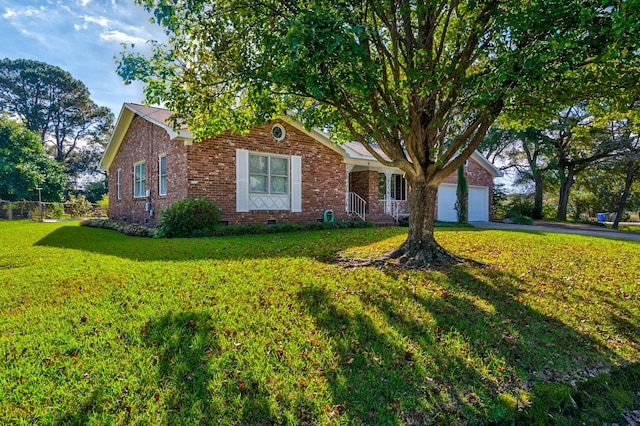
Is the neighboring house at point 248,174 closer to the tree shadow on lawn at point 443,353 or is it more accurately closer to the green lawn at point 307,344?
the green lawn at point 307,344

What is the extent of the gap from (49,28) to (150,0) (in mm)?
7387

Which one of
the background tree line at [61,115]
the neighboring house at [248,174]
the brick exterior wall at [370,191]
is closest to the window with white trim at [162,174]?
the neighboring house at [248,174]

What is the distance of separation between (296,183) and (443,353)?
33.8 ft

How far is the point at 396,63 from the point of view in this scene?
6.58m

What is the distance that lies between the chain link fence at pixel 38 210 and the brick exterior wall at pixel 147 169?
7.47 m

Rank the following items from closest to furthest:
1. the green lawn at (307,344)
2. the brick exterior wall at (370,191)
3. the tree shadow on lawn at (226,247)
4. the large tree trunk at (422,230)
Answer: the green lawn at (307,344), the large tree trunk at (422,230), the tree shadow on lawn at (226,247), the brick exterior wall at (370,191)

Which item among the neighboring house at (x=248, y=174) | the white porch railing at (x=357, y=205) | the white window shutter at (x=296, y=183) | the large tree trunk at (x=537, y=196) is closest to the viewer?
the neighboring house at (x=248, y=174)

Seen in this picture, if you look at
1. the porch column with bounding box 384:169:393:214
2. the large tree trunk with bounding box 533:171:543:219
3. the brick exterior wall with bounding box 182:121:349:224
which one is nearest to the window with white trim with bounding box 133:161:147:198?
the brick exterior wall with bounding box 182:121:349:224

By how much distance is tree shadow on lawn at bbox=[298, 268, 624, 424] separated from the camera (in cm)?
273

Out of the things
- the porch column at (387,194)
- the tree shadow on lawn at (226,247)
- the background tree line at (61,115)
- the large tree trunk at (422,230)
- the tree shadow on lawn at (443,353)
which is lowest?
the tree shadow on lawn at (443,353)

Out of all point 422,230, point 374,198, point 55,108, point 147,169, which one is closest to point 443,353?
point 422,230

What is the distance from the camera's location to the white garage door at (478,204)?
2161cm

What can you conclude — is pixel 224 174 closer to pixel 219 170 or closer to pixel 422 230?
pixel 219 170

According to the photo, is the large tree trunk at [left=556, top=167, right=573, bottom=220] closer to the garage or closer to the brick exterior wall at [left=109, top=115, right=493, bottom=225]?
the garage
